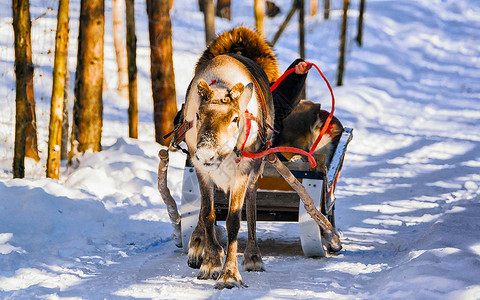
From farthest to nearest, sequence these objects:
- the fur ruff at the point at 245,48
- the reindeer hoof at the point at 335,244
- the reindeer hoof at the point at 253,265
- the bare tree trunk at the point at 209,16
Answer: the bare tree trunk at the point at 209,16 < the fur ruff at the point at 245,48 < the reindeer hoof at the point at 335,244 < the reindeer hoof at the point at 253,265

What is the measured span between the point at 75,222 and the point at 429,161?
7438 mm

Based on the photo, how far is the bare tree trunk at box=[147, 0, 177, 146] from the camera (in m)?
12.8

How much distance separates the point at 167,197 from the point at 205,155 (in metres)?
1.84

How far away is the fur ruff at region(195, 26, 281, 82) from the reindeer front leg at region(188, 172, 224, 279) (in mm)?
1461

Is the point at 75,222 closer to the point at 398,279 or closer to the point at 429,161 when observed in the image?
the point at 398,279

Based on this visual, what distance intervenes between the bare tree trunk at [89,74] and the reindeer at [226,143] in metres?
5.37

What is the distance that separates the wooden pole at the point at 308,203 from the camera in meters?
5.57

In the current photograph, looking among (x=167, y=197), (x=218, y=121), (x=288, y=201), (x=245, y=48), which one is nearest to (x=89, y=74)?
(x=245, y=48)

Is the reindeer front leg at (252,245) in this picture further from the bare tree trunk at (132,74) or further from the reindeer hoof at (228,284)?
the bare tree trunk at (132,74)

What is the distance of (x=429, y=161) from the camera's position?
12.6m

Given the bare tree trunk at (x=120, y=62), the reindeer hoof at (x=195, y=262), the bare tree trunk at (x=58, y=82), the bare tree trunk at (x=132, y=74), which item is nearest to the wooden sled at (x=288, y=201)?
the reindeer hoof at (x=195, y=262)

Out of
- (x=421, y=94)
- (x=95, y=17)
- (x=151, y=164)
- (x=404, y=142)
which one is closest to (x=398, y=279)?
(x=151, y=164)

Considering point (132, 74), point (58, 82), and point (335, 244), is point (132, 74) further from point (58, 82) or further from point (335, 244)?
point (335, 244)

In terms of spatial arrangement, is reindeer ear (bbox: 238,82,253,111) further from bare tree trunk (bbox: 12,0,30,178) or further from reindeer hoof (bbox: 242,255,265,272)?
bare tree trunk (bbox: 12,0,30,178)
